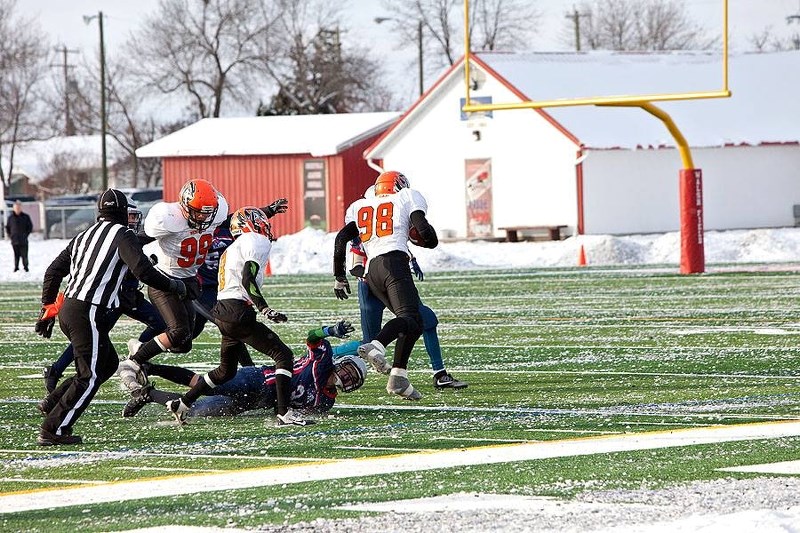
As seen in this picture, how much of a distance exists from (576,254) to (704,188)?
9.02 meters

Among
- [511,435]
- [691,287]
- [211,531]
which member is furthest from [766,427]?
[691,287]

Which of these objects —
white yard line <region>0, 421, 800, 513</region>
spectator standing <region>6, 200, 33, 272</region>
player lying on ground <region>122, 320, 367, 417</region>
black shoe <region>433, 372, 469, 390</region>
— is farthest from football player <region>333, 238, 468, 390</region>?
spectator standing <region>6, 200, 33, 272</region>

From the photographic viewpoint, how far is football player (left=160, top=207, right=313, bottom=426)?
368 inches

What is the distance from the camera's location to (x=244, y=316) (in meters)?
9.41

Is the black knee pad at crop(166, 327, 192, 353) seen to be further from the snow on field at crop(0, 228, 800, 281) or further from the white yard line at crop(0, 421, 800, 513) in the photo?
the snow on field at crop(0, 228, 800, 281)

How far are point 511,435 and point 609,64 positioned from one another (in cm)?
3483

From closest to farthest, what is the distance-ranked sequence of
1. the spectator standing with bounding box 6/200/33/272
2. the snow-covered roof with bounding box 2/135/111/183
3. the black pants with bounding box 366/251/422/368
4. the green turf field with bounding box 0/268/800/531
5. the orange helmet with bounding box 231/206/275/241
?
the green turf field with bounding box 0/268/800/531 → the orange helmet with bounding box 231/206/275/241 → the black pants with bounding box 366/251/422/368 → the spectator standing with bounding box 6/200/33/272 → the snow-covered roof with bounding box 2/135/111/183

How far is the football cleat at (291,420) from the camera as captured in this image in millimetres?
9258

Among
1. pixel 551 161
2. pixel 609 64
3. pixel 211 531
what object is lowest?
pixel 211 531

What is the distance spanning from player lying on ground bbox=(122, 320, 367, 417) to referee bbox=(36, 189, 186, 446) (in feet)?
2.26

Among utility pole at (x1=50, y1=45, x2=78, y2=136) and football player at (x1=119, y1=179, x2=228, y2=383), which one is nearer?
football player at (x1=119, y1=179, x2=228, y2=383)

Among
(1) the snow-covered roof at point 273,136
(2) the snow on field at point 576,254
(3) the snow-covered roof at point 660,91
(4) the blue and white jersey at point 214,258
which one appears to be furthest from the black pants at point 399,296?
(1) the snow-covered roof at point 273,136

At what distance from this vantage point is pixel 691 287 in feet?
72.2

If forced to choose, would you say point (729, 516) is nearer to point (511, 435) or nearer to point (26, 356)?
point (511, 435)
